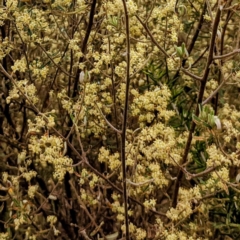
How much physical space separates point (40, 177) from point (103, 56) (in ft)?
2.50

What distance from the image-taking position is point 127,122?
5.77 feet

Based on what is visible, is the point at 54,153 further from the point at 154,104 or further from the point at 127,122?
the point at 127,122

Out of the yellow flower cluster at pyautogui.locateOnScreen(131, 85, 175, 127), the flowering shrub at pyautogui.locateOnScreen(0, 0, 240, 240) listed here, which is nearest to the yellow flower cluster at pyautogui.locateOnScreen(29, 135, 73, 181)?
the flowering shrub at pyautogui.locateOnScreen(0, 0, 240, 240)

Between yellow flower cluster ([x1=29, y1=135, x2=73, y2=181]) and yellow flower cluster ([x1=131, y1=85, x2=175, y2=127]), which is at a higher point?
yellow flower cluster ([x1=131, y1=85, x2=175, y2=127])

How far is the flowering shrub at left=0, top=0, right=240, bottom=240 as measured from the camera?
4.40 ft

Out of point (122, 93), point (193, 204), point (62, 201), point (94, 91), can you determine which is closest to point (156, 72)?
point (122, 93)

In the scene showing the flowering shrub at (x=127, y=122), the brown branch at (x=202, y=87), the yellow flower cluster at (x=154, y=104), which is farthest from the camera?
the yellow flower cluster at (x=154, y=104)

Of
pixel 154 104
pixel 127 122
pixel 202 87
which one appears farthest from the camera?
pixel 127 122

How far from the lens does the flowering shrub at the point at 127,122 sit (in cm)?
134

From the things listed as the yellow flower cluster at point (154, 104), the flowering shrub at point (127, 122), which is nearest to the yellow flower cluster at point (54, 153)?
the flowering shrub at point (127, 122)

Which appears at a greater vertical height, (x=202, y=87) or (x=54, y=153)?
(x=202, y=87)

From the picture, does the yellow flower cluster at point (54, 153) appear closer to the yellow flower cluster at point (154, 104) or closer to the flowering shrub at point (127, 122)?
the flowering shrub at point (127, 122)

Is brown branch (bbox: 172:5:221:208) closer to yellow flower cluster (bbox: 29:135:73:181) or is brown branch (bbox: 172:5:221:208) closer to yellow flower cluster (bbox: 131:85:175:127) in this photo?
yellow flower cluster (bbox: 131:85:175:127)

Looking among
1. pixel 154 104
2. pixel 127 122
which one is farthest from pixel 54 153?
pixel 127 122
